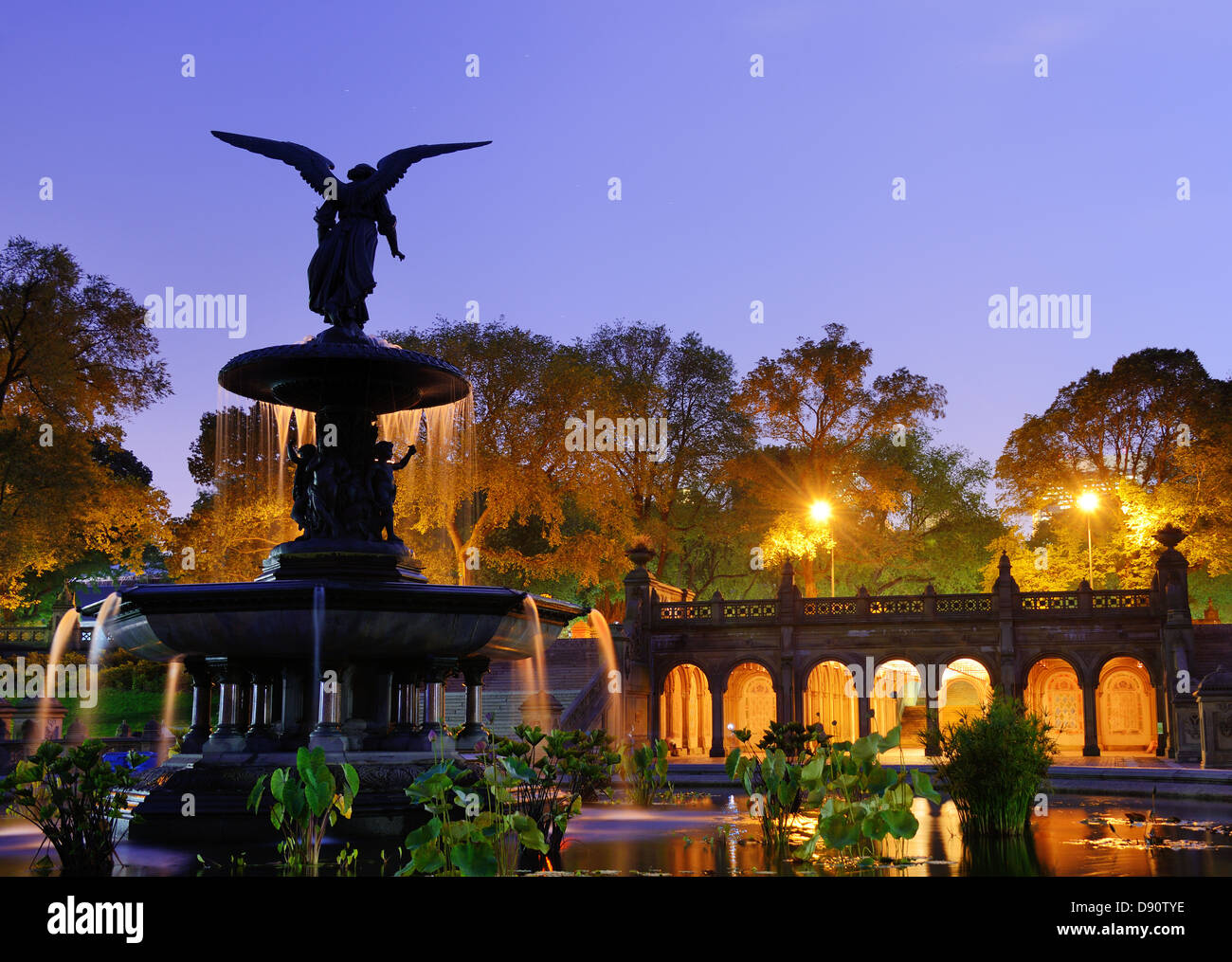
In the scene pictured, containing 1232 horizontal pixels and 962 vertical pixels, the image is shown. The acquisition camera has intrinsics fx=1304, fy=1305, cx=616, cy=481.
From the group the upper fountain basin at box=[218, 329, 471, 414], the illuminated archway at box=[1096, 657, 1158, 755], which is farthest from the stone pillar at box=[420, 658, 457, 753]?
the illuminated archway at box=[1096, 657, 1158, 755]

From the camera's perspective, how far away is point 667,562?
55.1 m

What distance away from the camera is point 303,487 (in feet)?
41.9

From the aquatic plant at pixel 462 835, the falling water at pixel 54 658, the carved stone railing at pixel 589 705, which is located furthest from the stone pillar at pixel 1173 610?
the aquatic plant at pixel 462 835

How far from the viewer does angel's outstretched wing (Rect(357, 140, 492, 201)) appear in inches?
505

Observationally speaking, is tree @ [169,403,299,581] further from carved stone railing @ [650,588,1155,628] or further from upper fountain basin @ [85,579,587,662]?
upper fountain basin @ [85,579,587,662]

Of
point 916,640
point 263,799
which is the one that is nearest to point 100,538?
point 916,640

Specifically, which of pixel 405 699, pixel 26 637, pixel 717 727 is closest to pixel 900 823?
pixel 405 699

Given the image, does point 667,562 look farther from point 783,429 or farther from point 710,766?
point 710,766

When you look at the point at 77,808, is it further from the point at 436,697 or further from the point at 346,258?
the point at 346,258

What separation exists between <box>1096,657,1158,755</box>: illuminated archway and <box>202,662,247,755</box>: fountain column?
34325 millimetres

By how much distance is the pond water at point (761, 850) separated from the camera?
8266 millimetres

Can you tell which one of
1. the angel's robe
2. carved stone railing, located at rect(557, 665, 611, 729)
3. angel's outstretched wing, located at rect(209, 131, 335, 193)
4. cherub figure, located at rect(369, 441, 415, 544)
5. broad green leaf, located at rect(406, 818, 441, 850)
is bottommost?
carved stone railing, located at rect(557, 665, 611, 729)

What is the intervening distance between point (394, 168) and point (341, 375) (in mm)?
2135
